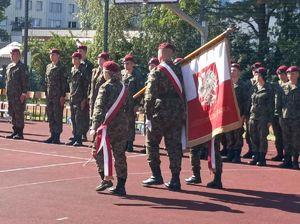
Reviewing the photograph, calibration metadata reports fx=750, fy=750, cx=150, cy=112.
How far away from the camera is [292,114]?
1466cm

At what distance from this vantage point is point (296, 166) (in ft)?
48.1

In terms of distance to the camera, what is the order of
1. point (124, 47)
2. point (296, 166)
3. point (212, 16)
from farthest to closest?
point (124, 47), point (212, 16), point (296, 166)

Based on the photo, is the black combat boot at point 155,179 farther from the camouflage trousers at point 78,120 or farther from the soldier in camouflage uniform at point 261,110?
the camouflage trousers at point 78,120

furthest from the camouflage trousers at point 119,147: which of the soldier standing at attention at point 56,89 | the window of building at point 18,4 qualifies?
the window of building at point 18,4

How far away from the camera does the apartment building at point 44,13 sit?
292ft

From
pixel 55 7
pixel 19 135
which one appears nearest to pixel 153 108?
pixel 19 135

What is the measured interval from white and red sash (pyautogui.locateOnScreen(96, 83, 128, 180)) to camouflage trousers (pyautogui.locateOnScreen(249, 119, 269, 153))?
5.17m

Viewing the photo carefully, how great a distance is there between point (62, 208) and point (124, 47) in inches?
1002

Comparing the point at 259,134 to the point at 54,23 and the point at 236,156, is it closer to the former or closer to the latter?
the point at 236,156

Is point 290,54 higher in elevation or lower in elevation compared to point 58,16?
lower

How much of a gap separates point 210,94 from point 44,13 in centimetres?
8286

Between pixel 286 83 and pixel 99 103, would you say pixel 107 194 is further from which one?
pixel 286 83

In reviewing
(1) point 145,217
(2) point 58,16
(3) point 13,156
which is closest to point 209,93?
(1) point 145,217

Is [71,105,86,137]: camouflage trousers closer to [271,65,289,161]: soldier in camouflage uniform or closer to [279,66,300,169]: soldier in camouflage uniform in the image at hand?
[271,65,289,161]: soldier in camouflage uniform
